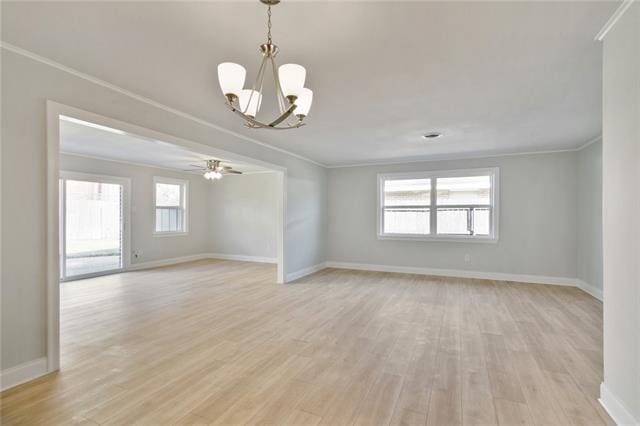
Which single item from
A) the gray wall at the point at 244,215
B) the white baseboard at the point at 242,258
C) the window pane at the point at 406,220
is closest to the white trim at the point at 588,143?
the window pane at the point at 406,220

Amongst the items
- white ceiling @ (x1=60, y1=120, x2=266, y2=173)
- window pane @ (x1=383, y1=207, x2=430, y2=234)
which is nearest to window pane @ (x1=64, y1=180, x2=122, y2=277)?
white ceiling @ (x1=60, y1=120, x2=266, y2=173)

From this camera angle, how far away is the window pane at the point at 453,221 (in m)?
6.23

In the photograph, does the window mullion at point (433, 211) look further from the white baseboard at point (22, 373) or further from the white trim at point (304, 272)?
the white baseboard at point (22, 373)

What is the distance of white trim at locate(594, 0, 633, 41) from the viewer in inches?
66.0

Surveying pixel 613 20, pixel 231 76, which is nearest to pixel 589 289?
pixel 613 20

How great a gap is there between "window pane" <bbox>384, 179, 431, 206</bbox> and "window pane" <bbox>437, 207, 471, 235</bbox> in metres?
0.41

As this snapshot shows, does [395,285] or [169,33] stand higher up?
[169,33]

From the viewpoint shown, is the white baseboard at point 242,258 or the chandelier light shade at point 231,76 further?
→ the white baseboard at point 242,258

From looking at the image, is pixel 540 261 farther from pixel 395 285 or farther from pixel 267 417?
pixel 267 417

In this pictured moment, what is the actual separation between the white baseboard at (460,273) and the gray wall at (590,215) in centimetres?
40

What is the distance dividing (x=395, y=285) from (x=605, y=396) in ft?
11.7

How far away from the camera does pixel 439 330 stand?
3.40 m

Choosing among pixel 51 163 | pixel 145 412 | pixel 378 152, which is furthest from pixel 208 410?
pixel 378 152

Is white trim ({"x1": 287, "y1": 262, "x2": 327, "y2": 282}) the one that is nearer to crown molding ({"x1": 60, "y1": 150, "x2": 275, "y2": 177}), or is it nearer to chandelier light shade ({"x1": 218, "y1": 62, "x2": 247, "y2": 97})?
crown molding ({"x1": 60, "y1": 150, "x2": 275, "y2": 177})
